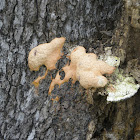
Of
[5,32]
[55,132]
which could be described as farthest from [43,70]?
[55,132]

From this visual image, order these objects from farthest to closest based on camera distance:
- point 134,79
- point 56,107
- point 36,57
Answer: point 56,107 < point 36,57 < point 134,79

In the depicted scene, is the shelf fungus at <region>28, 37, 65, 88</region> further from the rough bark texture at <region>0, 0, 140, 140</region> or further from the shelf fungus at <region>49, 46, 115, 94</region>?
the shelf fungus at <region>49, 46, 115, 94</region>

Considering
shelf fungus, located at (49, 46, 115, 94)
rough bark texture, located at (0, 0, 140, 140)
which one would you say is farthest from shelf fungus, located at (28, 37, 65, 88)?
shelf fungus, located at (49, 46, 115, 94)

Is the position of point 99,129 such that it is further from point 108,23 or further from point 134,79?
point 108,23

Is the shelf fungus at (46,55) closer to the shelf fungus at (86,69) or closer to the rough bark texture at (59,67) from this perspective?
the rough bark texture at (59,67)

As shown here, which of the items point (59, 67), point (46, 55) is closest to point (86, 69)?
point (59, 67)
